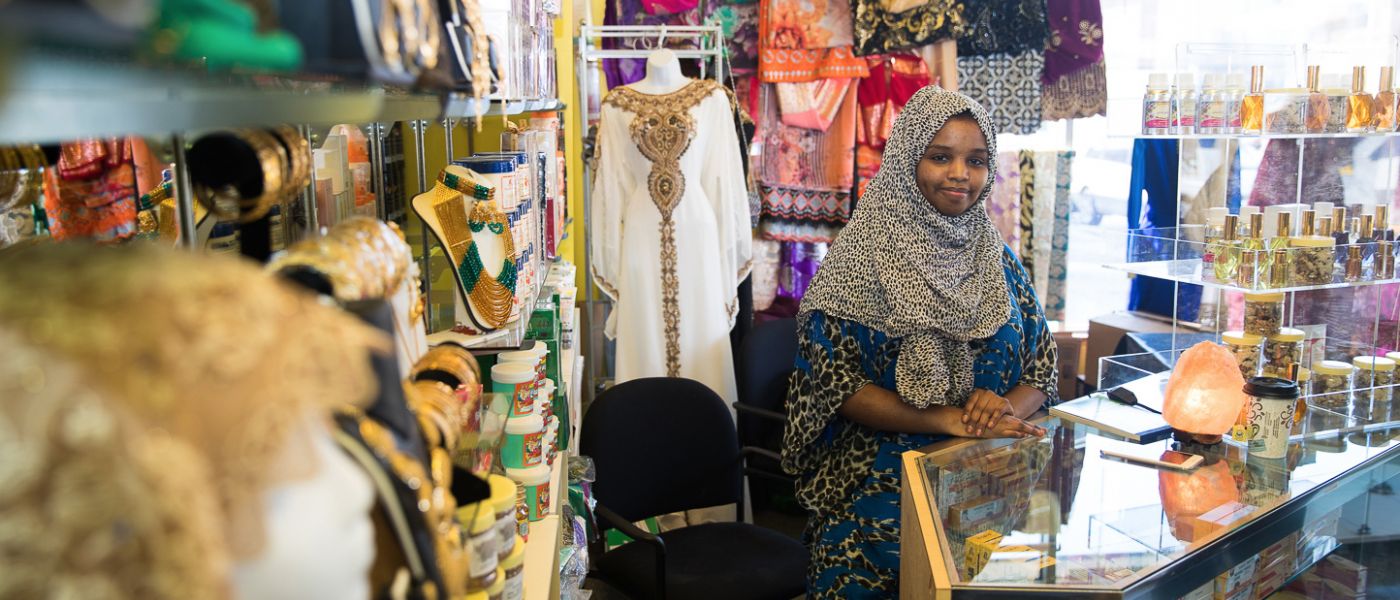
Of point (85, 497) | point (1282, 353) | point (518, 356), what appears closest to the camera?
point (85, 497)

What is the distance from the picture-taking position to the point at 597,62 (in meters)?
4.36

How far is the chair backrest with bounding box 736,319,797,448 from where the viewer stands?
3.69m

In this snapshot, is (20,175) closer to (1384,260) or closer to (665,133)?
(665,133)

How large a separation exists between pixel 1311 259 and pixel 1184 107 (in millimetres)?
647

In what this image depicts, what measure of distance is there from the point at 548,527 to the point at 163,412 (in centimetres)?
132

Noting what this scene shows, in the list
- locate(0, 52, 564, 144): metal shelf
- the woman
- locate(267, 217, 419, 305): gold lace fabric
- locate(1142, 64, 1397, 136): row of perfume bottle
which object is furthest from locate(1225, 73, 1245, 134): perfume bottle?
locate(0, 52, 564, 144): metal shelf

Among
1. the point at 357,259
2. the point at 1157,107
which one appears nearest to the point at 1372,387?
the point at 1157,107

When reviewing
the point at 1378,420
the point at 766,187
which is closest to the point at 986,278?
the point at 1378,420

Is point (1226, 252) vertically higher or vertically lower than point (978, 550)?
higher

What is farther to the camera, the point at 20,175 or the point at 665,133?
the point at 665,133

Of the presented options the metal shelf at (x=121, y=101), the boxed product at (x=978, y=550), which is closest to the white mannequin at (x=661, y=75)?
the boxed product at (x=978, y=550)

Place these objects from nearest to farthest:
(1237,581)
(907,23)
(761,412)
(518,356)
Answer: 1. (518,356)
2. (1237,581)
3. (761,412)
4. (907,23)

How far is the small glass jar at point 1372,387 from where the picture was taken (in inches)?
98.1

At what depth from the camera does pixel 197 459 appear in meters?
0.41
